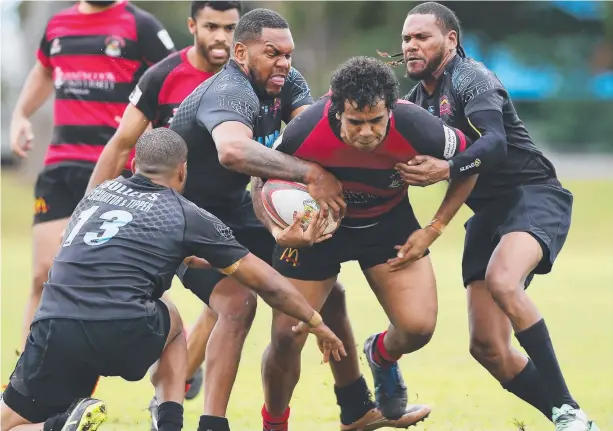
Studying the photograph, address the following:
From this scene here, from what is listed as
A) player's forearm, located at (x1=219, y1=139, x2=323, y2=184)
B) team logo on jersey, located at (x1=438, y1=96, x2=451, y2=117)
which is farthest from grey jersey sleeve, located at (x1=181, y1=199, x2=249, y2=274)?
team logo on jersey, located at (x1=438, y1=96, x2=451, y2=117)

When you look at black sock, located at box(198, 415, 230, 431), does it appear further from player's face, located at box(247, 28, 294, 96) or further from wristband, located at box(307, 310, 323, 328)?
player's face, located at box(247, 28, 294, 96)

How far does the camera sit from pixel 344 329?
22.6ft

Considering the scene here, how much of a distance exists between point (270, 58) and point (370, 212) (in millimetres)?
1051

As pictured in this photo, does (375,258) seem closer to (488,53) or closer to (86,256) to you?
(86,256)

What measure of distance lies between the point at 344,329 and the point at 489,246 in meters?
1.05

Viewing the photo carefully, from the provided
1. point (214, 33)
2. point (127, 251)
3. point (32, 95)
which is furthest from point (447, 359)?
point (127, 251)

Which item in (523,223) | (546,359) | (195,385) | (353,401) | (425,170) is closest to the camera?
(425,170)

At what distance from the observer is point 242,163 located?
18.8ft

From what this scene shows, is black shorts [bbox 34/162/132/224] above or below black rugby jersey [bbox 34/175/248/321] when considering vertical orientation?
below

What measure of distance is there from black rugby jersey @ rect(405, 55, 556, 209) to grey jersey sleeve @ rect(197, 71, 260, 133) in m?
1.11

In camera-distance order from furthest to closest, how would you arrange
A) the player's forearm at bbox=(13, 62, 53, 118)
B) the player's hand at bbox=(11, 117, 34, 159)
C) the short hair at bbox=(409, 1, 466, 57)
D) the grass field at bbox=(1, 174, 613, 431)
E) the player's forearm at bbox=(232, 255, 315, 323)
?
the player's forearm at bbox=(13, 62, 53, 118) → the player's hand at bbox=(11, 117, 34, 159) → the grass field at bbox=(1, 174, 613, 431) → the short hair at bbox=(409, 1, 466, 57) → the player's forearm at bbox=(232, 255, 315, 323)

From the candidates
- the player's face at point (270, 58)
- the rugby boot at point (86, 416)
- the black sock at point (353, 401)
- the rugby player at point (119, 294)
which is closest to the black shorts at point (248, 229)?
the player's face at point (270, 58)

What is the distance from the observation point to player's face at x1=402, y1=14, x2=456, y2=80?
254 inches

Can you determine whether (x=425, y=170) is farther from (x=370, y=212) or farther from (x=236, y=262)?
(x=236, y=262)
